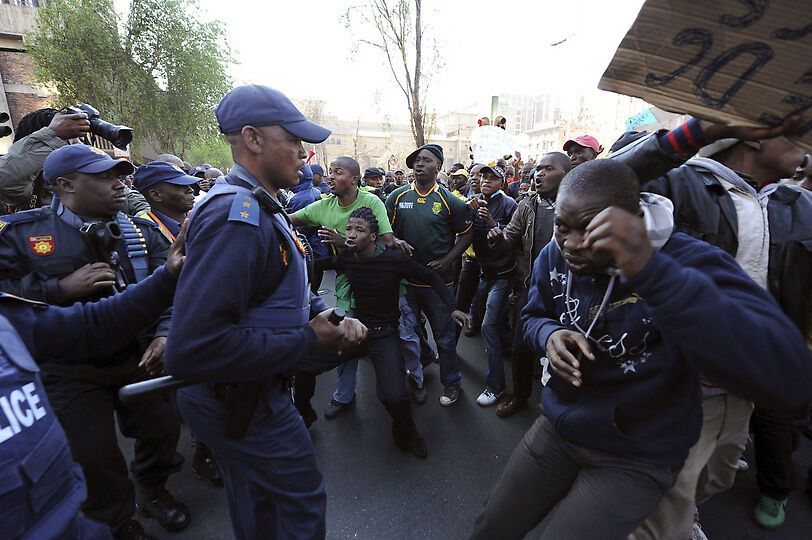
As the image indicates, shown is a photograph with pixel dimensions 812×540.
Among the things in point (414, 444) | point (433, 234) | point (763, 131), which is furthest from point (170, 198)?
point (763, 131)

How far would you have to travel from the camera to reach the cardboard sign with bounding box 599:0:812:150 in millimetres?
820

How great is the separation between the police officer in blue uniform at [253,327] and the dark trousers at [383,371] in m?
1.17

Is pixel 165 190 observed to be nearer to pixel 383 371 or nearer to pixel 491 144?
pixel 383 371

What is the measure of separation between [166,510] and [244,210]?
2248 mm

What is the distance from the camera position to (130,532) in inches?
90.9

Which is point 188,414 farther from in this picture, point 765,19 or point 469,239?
point 469,239

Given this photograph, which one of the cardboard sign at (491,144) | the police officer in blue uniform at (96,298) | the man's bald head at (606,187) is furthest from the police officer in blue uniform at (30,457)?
the cardboard sign at (491,144)

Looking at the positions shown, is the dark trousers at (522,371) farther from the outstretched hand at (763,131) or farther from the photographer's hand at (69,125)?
the photographer's hand at (69,125)

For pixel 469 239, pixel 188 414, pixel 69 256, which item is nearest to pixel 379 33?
pixel 469 239

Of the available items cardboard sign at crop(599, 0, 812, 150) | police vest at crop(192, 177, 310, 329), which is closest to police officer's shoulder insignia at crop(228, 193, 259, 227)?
police vest at crop(192, 177, 310, 329)

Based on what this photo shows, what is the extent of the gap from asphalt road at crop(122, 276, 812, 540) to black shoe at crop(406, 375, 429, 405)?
8 cm

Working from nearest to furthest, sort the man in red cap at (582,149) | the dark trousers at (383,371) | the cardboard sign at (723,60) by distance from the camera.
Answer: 1. the cardboard sign at (723,60)
2. the dark trousers at (383,371)
3. the man in red cap at (582,149)

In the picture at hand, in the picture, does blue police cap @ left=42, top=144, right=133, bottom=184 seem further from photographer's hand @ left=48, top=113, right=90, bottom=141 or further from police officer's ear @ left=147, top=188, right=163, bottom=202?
photographer's hand @ left=48, top=113, right=90, bottom=141

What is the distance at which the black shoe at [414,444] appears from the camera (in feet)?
9.94
